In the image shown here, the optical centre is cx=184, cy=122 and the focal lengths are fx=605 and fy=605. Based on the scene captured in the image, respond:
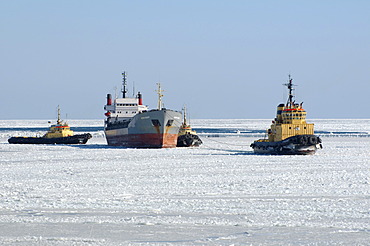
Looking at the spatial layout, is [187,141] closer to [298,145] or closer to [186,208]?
[298,145]

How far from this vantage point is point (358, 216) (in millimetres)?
11852

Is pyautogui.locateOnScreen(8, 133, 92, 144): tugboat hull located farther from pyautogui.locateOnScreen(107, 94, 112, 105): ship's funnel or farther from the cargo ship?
the cargo ship

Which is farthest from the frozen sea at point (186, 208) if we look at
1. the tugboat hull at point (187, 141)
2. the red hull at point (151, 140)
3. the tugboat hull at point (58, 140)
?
the tugboat hull at point (58, 140)

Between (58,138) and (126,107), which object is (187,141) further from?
(58,138)

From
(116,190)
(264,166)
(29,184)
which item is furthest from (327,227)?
(264,166)

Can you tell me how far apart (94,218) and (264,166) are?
14.4 m

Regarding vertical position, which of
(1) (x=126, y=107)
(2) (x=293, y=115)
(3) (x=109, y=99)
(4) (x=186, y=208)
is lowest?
(4) (x=186, y=208)

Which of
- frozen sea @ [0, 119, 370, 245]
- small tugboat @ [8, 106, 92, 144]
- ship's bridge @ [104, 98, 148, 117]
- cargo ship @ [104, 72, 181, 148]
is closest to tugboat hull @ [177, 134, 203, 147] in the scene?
cargo ship @ [104, 72, 181, 148]

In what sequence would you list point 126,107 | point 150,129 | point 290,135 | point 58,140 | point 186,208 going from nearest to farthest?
point 186,208 → point 290,135 → point 150,129 → point 126,107 → point 58,140

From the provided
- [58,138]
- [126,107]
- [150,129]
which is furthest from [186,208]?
[58,138]

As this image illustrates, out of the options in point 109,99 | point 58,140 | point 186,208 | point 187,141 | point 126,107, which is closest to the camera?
point 186,208

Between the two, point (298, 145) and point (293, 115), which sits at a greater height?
point (293, 115)

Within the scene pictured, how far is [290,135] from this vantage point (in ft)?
114

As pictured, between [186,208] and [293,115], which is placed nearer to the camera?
[186,208]
